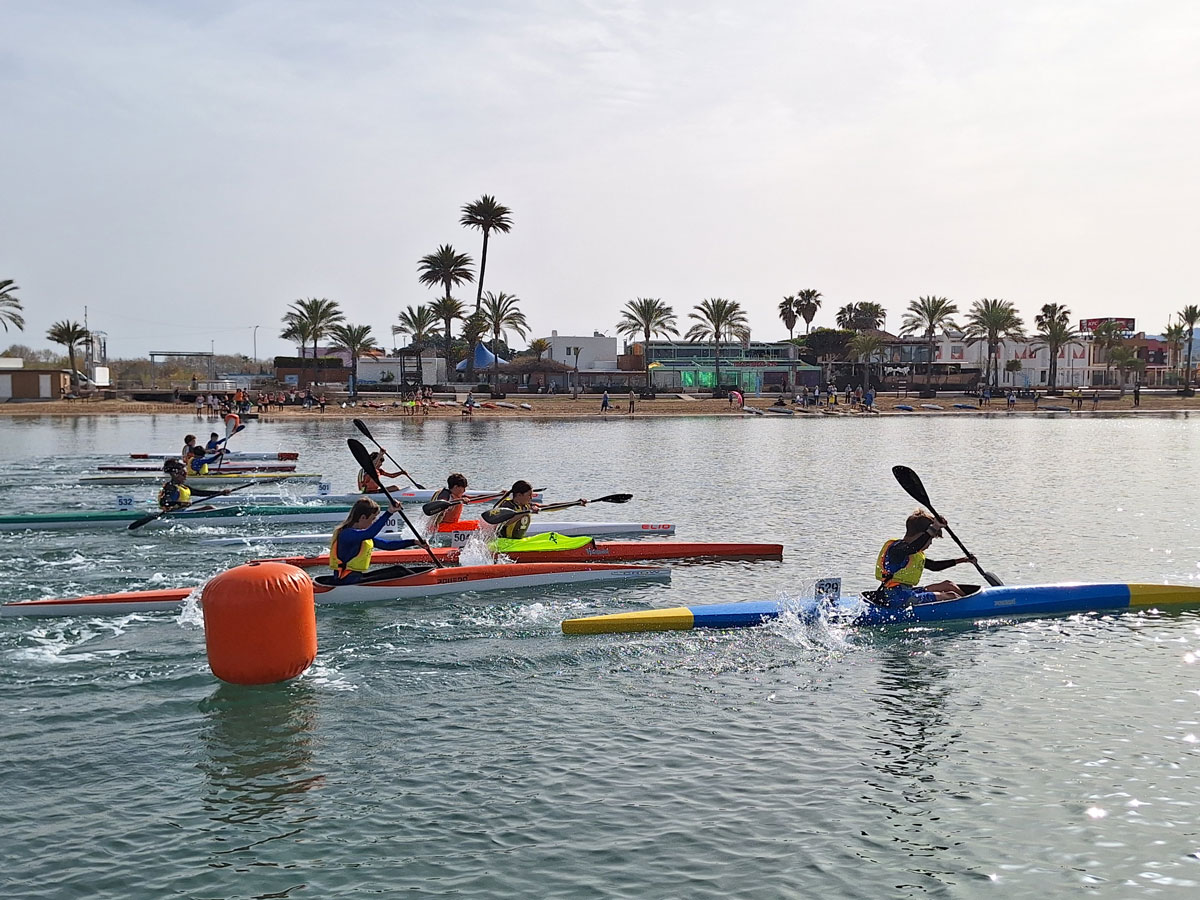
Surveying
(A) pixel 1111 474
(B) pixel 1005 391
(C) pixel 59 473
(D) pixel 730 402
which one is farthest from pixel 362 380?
(A) pixel 1111 474

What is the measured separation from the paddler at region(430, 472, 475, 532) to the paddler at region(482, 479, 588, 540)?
82 centimetres

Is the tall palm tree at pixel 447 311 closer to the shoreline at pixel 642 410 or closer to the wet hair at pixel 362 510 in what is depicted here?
the shoreline at pixel 642 410

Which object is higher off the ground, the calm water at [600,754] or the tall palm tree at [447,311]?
the tall palm tree at [447,311]

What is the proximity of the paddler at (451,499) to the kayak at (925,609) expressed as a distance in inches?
193

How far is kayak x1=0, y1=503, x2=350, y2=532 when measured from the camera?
20875 millimetres

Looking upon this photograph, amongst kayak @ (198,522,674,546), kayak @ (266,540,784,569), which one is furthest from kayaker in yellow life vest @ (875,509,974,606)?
kayak @ (198,522,674,546)

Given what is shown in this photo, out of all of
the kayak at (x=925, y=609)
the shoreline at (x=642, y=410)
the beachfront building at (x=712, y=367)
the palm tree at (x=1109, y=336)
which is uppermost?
the palm tree at (x=1109, y=336)

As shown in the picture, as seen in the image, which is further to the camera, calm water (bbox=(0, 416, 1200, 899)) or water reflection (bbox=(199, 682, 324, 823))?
water reflection (bbox=(199, 682, 324, 823))

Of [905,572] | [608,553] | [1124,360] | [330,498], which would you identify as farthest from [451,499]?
[1124,360]

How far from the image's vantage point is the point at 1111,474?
34438 millimetres

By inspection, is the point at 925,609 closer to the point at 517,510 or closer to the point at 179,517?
the point at 517,510

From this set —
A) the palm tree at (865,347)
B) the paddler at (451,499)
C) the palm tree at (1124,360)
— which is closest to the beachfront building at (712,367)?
the palm tree at (865,347)

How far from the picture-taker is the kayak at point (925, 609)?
13055mm

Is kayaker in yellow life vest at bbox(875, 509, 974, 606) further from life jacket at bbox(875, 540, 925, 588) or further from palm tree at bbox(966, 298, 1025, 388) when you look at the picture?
palm tree at bbox(966, 298, 1025, 388)
